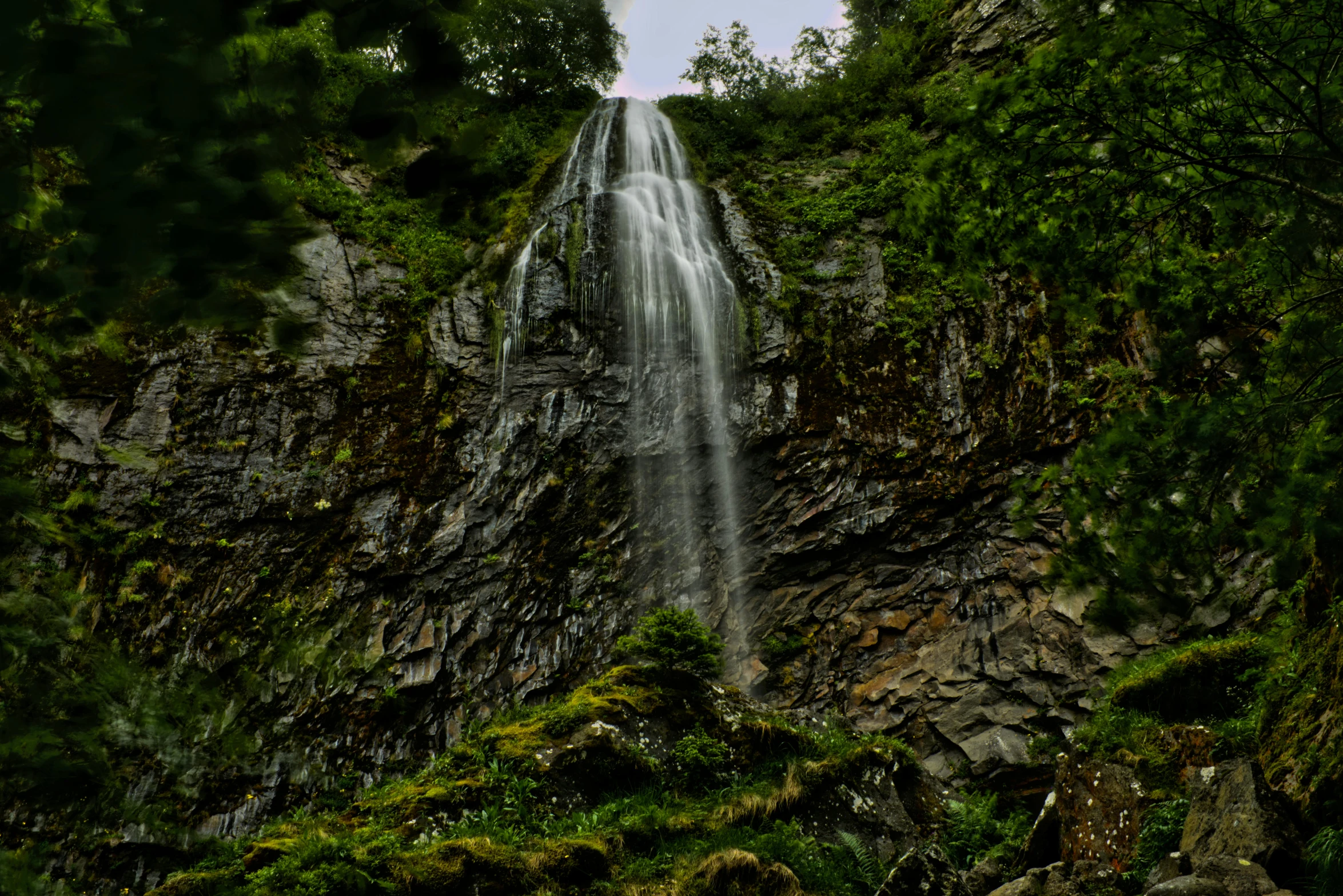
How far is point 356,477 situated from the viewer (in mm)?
10656

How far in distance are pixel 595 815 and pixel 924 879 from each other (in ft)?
8.08

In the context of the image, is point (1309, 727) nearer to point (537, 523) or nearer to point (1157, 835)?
point (1157, 835)

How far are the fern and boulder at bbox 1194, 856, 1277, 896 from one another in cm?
261

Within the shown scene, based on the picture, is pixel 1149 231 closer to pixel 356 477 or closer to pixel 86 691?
pixel 86 691

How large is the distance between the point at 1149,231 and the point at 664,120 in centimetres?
1464

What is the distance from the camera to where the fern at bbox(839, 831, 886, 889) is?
5637 millimetres

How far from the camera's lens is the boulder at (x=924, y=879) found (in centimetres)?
461

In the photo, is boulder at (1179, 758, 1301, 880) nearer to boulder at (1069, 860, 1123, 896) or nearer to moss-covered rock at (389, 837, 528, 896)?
boulder at (1069, 860, 1123, 896)

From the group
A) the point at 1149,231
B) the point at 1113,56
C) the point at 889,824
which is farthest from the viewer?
the point at 889,824

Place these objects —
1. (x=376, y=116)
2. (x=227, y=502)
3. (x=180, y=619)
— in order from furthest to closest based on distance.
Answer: (x=227, y=502) < (x=180, y=619) < (x=376, y=116)

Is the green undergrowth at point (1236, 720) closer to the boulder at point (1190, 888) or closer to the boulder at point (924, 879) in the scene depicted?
the boulder at point (1190, 888)

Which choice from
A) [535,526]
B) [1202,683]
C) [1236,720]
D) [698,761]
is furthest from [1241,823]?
[535,526]

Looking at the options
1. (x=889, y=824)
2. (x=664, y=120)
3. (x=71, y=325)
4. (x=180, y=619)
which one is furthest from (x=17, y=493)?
(x=664, y=120)

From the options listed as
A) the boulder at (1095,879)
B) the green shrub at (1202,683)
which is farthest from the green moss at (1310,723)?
the green shrub at (1202,683)
